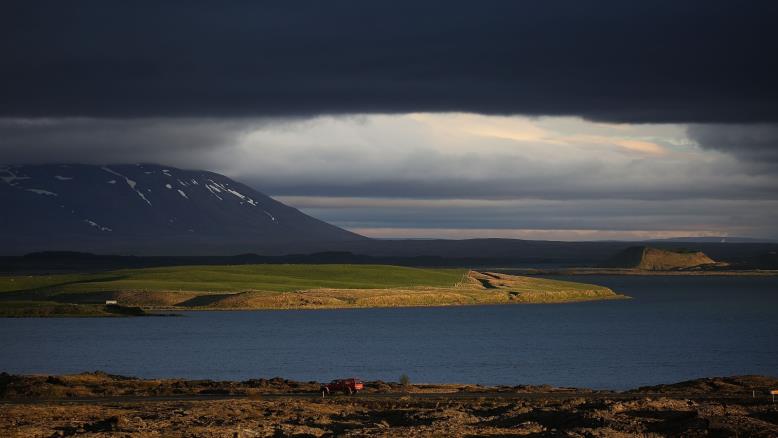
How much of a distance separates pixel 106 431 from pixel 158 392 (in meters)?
20.1

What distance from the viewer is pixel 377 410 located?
6047 centimetres

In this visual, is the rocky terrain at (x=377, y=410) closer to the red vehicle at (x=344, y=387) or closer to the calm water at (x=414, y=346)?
the red vehicle at (x=344, y=387)

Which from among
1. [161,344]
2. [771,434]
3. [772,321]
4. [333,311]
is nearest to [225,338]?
[161,344]

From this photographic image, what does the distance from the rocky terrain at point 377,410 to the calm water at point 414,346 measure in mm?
20658

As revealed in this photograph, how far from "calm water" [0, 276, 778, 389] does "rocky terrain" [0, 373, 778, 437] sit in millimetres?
20658

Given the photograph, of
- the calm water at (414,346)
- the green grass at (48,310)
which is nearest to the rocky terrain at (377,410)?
the calm water at (414,346)

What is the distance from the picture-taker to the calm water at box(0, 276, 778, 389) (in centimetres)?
9950

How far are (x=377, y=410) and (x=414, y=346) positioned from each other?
66257 mm

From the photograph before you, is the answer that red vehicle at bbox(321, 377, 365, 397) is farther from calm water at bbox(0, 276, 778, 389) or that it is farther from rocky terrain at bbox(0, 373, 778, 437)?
calm water at bbox(0, 276, 778, 389)

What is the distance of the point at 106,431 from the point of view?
50156mm

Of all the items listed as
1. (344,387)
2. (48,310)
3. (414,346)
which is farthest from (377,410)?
(48,310)

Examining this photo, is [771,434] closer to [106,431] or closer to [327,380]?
[106,431]

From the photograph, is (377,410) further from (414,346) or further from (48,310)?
(48,310)

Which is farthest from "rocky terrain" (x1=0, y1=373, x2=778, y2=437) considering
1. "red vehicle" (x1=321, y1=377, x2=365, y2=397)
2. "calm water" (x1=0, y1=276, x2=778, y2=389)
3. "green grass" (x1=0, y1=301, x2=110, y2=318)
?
"green grass" (x1=0, y1=301, x2=110, y2=318)
